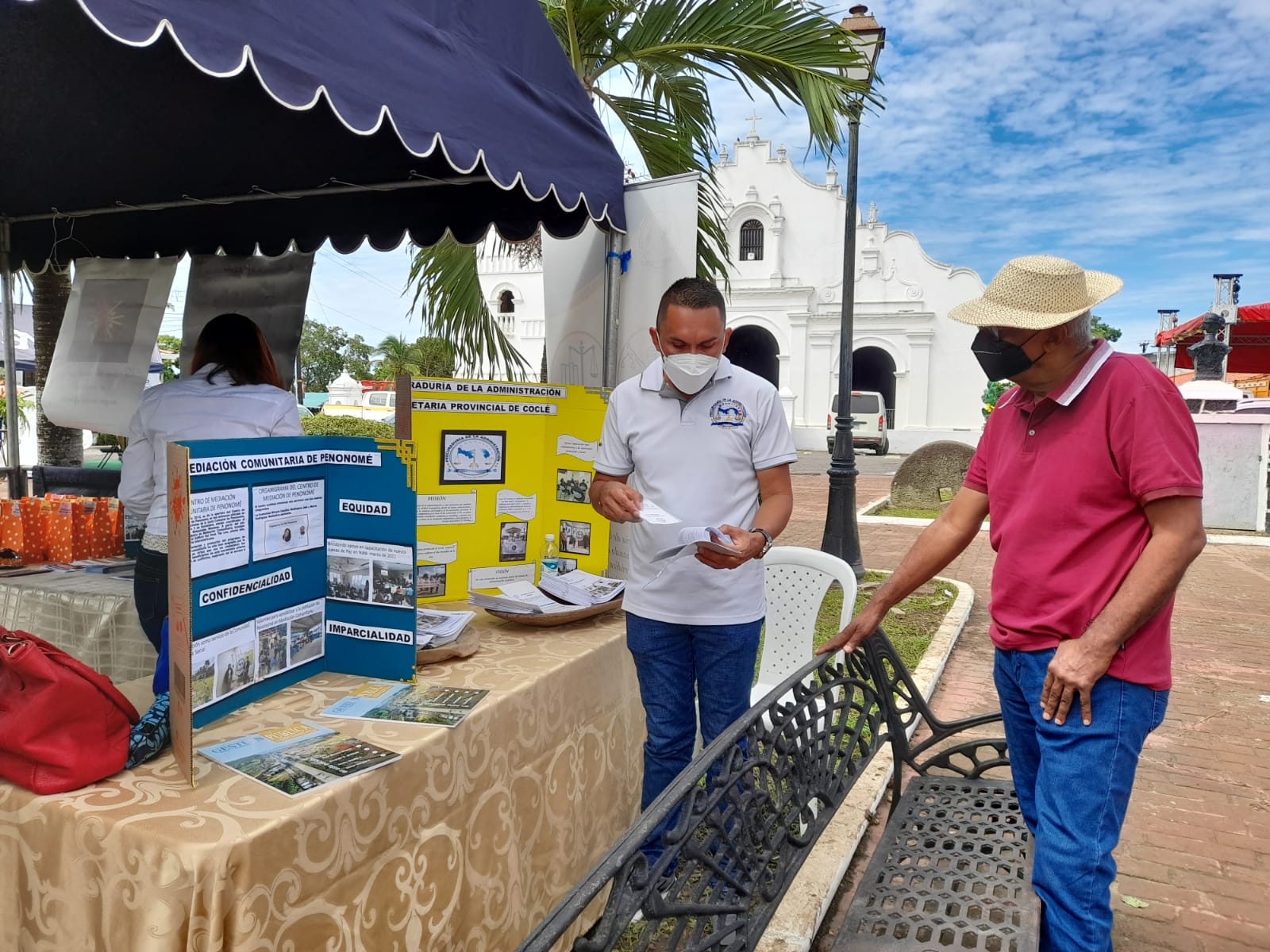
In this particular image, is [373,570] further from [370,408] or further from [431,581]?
[370,408]

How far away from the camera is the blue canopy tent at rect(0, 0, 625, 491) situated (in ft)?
7.23

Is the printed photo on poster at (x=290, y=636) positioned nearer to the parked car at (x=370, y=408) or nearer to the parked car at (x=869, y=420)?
the parked car at (x=869, y=420)

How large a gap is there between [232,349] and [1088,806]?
292 centimetres

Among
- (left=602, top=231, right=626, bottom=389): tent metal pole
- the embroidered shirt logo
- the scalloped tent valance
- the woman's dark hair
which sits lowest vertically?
the embroidered shirt logo

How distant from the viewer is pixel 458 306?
6.89m

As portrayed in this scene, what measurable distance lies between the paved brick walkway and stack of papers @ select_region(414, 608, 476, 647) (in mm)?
1558

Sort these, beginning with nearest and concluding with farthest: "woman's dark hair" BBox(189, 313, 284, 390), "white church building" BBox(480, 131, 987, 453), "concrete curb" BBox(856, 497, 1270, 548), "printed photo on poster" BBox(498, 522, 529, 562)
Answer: "woman's dark hair" BBox(189, 313, 284, 390), "printed photo on poster" BBox(498, 522, 529, 562), "concrete curb" BBox(856, 497, 1270, 548), "white church building" BBox(480, 131, 987, 453)

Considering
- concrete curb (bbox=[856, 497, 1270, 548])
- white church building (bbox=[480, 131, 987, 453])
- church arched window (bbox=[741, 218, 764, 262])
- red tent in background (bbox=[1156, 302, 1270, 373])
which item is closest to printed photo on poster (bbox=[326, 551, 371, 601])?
concrete curb (bbox=[856, 497, 1270, 548])

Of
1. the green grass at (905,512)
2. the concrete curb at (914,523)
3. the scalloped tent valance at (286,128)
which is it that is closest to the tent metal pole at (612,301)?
the scalloped tent valance at (286,128)

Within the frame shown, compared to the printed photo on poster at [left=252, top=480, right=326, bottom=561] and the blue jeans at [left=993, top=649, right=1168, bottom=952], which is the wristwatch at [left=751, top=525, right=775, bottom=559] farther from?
the printed photo on poster at [left=252, top=480, right=326, bottom=561]

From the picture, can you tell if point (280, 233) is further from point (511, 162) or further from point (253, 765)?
point (253, 765)

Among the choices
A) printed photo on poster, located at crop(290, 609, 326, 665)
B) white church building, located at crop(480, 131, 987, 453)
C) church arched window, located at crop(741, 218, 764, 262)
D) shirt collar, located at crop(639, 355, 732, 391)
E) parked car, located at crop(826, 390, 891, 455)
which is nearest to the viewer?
printed photo on poster, located at crop(290, 609, 326, 665)

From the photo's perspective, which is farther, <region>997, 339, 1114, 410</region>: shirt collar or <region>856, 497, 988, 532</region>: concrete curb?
<region>856, 497, 988, 532</region>: concrete curb

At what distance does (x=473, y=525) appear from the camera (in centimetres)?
295
